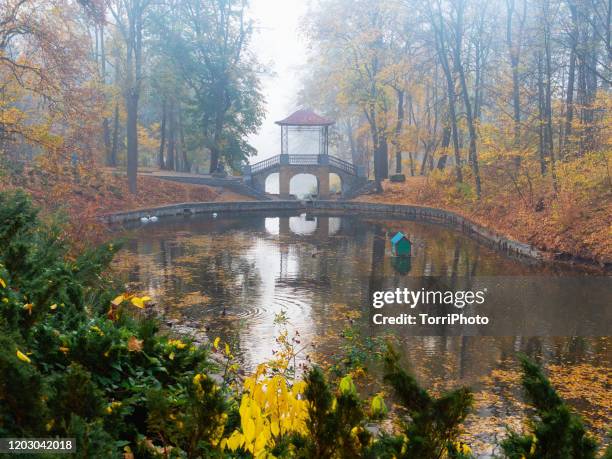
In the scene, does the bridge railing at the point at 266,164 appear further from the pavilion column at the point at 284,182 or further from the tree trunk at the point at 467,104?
the tree trunk at the point at 467,104

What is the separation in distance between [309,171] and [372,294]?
29.7 metres

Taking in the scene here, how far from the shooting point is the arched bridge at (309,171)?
43.4m

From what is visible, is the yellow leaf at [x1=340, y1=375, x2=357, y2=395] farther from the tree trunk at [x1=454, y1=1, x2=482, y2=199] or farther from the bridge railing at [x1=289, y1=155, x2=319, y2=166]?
the bridge railing at [x1=289, y1=155, x2=319, y2=166]

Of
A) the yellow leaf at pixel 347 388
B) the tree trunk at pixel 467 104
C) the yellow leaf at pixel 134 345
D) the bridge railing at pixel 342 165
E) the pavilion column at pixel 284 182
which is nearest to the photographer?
the yellow leaf at pixel 347 388

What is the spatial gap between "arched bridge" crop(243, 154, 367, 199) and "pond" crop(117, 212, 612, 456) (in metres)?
16.3

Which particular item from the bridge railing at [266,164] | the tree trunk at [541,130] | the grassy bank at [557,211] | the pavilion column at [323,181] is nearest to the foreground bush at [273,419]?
the grassy bank at [557,211]

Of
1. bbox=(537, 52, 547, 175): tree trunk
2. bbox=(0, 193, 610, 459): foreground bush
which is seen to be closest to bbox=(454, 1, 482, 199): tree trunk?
bbox=(537, 52, 547, 175): tree trunk

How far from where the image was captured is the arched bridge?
143 feet

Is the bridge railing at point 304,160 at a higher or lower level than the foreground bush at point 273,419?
higher

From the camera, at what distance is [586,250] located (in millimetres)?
19578

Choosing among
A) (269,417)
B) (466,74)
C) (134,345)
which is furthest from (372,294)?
(466,74)

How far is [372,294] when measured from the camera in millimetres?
15727

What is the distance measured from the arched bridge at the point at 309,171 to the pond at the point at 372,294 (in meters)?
16.3

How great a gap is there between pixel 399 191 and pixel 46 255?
3349 cm
